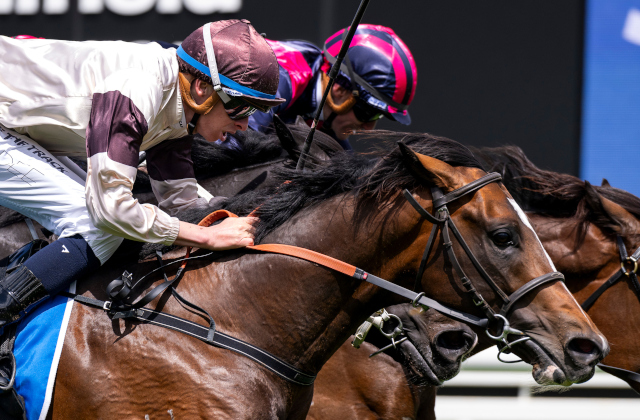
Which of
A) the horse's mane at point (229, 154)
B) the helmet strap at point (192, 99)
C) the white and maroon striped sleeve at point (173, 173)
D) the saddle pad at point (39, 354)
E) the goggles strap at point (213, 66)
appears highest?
the goggles strap at point (213, 66)

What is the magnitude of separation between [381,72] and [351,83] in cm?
16

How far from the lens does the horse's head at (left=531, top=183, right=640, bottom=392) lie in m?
3.07

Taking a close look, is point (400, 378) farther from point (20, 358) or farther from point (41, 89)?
point (41, 89)

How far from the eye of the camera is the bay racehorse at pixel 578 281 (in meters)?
3.01

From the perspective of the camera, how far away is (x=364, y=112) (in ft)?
11.7

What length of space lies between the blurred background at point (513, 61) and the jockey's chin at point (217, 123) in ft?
8.58

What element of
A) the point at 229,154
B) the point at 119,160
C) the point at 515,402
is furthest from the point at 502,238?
the point at 515,402

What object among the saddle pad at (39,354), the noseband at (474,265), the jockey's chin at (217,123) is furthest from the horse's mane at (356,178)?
the saddle pad at (39,354)

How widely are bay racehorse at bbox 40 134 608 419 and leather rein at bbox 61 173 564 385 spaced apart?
0.02 m

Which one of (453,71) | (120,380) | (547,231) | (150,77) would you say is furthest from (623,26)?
(120,380)

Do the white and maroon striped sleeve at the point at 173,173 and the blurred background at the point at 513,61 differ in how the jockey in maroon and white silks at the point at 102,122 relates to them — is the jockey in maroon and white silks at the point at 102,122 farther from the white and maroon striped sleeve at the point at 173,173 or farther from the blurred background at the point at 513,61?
the blurred background at the point at 513,61

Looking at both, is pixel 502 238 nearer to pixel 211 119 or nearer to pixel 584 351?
pixel 584 351

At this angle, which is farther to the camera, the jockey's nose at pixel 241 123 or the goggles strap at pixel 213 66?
the jockey's nose at pixel 241 123

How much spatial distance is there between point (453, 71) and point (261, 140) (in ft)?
6.67
